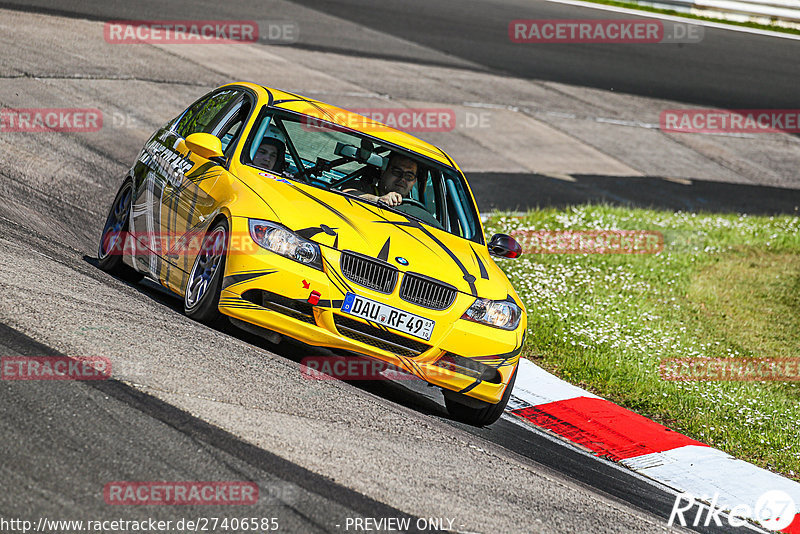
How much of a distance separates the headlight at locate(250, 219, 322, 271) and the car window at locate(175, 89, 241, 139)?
1.88 meters

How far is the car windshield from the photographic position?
7.43 m

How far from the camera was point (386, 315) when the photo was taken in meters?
6.19

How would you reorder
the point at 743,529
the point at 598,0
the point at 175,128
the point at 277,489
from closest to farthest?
the point at 277,489 → the point at 743,529 → the point at 175,128 → the point at 598,0

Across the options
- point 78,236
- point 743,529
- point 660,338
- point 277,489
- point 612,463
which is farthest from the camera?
point 660,338

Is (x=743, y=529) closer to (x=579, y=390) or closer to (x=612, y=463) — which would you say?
(x=612, y=463)

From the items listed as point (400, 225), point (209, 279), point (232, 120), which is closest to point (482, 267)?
point (400, 225)

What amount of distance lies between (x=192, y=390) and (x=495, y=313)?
7.09ft

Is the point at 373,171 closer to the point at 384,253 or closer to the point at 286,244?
the point at 384,253

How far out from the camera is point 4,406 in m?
4.46

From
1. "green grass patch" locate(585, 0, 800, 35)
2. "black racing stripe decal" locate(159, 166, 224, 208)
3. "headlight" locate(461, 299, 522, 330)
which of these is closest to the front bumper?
"headlight" locate(461, 299, 522, 330)

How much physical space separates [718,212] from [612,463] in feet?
32.8

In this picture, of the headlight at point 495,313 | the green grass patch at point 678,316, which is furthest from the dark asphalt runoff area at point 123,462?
the green grass patch at point 678,316

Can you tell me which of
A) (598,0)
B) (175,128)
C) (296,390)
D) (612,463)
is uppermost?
(598,0)

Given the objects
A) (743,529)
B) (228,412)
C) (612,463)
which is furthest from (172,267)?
(743,529)
